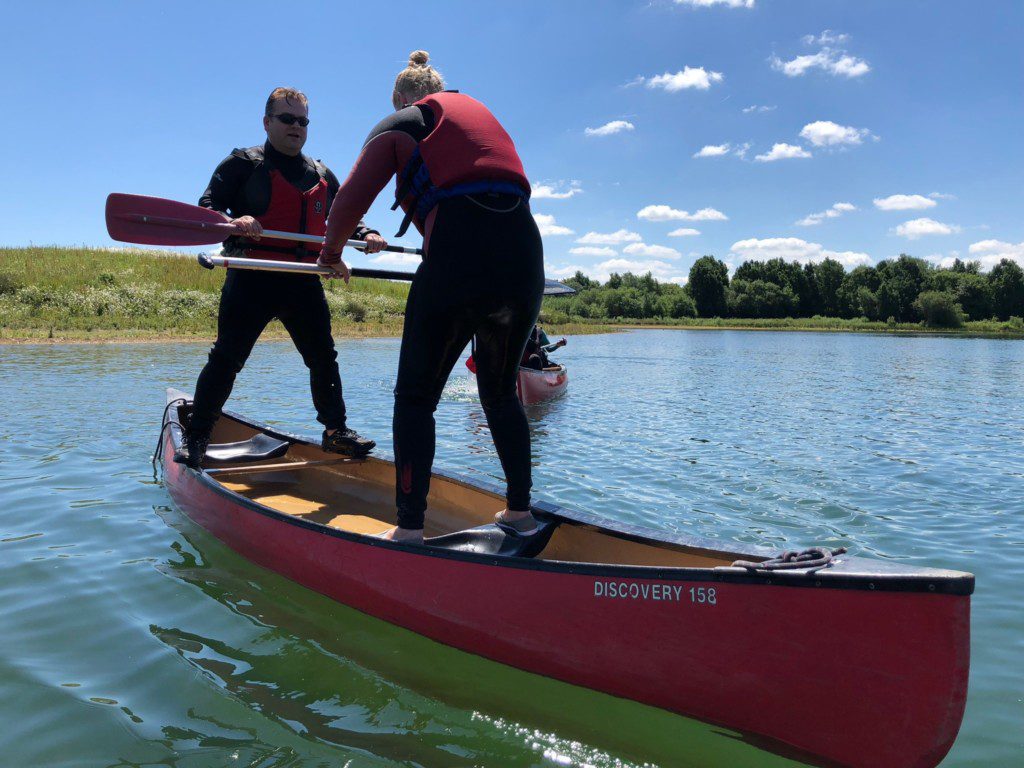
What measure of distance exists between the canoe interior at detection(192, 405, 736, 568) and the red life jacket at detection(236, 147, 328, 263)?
1665mm

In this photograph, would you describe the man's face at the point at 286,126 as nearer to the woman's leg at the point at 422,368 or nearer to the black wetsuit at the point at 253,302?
the black wetsuit at the point at 253,302

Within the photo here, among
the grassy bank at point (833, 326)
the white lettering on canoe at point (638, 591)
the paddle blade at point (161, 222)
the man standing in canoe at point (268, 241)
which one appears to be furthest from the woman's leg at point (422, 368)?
the grassy bank at point (833, 326)

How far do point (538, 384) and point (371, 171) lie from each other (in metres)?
11.1

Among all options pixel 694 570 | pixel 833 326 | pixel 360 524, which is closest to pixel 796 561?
pixel 694 570

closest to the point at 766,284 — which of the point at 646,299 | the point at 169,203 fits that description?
the point at 646,299

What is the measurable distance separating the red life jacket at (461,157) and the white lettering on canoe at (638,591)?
177 cm

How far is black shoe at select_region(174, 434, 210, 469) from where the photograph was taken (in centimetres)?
541

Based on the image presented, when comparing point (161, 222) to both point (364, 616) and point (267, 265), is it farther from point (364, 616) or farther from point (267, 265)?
point (364, 616)

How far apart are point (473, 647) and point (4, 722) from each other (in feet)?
6.39

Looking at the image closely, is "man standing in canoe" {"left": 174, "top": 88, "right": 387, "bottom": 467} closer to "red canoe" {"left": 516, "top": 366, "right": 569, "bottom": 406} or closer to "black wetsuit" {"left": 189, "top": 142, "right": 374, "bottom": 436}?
"black wetsuit" {"left": 189, "top": 142, "right": 374, "bottom": 436}

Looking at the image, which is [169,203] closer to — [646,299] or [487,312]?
[487,312]

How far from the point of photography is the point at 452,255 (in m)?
3.17

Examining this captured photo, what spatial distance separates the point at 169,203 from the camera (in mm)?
5012

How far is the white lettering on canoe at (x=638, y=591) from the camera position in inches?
103
